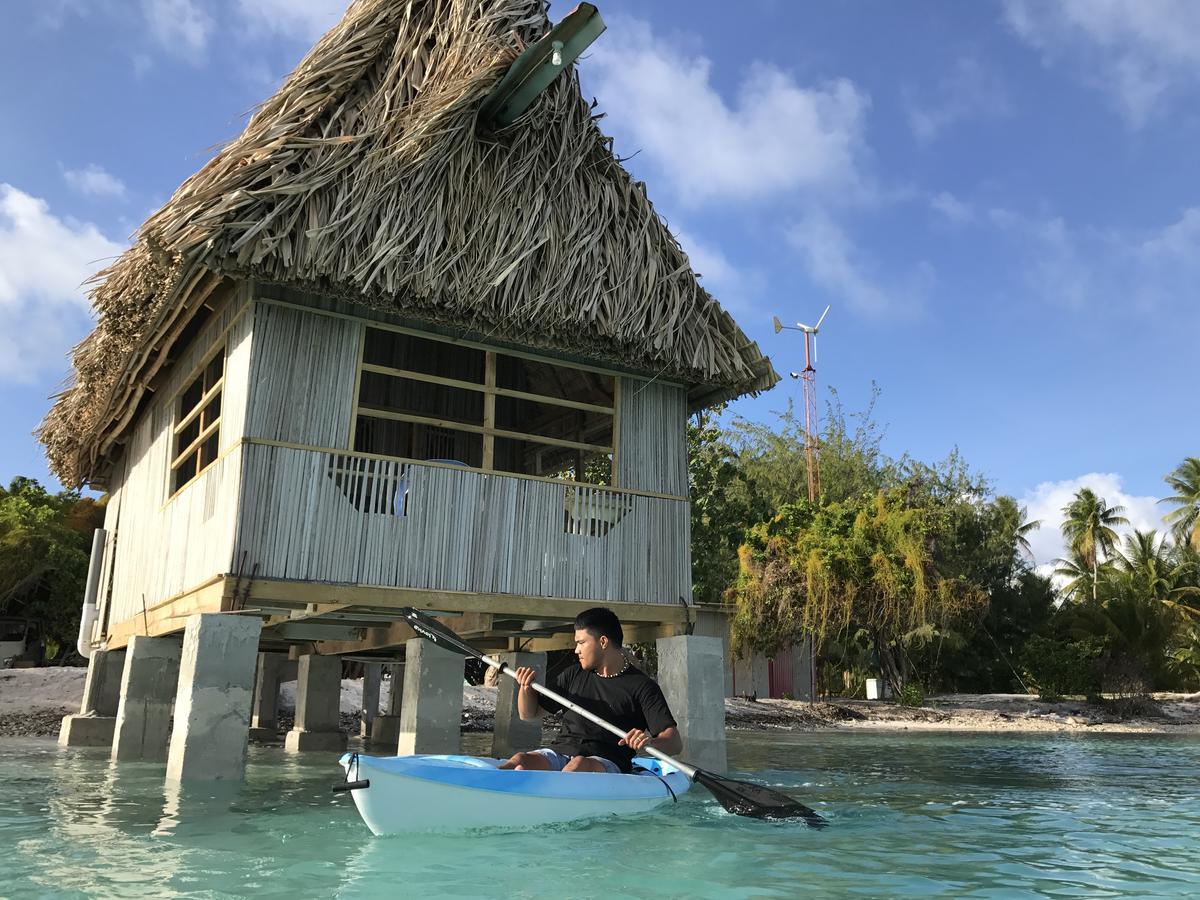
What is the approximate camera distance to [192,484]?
9.80 meters

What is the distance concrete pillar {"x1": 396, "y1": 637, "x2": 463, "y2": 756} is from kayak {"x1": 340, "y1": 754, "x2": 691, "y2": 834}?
3.36 meters

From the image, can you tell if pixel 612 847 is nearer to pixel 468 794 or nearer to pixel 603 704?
pixel 468 794

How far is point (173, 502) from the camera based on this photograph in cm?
1063

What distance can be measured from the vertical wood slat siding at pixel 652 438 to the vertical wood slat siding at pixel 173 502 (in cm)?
368

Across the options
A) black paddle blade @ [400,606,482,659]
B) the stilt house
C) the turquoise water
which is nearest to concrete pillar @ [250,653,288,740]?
the stilt house

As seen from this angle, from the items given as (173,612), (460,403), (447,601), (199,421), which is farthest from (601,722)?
(199,421)

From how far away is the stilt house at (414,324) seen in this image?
27.6 ft

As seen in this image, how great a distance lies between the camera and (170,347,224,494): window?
33.3ft

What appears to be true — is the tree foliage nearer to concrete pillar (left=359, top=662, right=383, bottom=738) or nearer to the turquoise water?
concrete pillar (left=359, top=662, right=383, bottom=738)

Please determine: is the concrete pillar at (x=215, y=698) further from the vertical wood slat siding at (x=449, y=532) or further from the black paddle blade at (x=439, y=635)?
the black paddle blade at (x=439, y=635)

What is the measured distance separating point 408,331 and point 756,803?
17.5 ft

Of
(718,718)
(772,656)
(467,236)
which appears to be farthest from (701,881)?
(772,656)

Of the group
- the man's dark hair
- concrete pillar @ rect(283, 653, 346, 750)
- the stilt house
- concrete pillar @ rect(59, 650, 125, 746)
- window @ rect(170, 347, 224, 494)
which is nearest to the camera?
the man's dark hair

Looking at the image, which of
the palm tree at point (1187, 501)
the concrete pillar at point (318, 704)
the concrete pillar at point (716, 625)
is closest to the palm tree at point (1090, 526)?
the palm tree at point (1187, 501)
